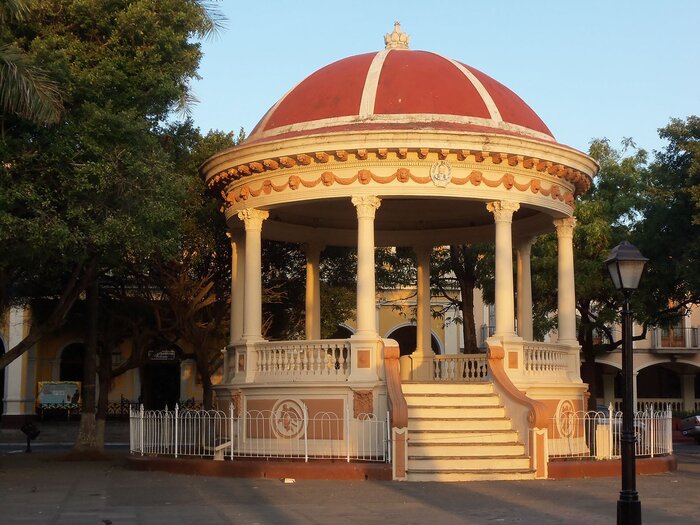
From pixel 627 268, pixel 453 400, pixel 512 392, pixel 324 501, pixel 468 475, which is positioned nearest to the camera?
pixel 627 268

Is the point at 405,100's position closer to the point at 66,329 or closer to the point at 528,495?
the point at 528,495

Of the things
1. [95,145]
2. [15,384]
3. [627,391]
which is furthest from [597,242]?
[15,384]

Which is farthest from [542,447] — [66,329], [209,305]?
[66,329]

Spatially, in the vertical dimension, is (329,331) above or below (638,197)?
below

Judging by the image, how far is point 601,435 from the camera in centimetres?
1920

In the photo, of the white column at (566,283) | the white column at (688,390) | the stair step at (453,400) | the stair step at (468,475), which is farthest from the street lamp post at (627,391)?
the white column at (688,390)

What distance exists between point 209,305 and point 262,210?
330 inches

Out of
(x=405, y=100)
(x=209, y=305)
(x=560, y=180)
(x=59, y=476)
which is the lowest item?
(x=59, y=476)

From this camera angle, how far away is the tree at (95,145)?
16.7m

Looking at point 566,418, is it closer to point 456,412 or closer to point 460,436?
point 456,412

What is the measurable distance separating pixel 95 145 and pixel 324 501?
7053mm

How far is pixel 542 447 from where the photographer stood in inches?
677

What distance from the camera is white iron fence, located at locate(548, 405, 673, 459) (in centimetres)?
1920

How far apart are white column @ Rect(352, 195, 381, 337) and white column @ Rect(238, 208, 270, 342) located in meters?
2.35
